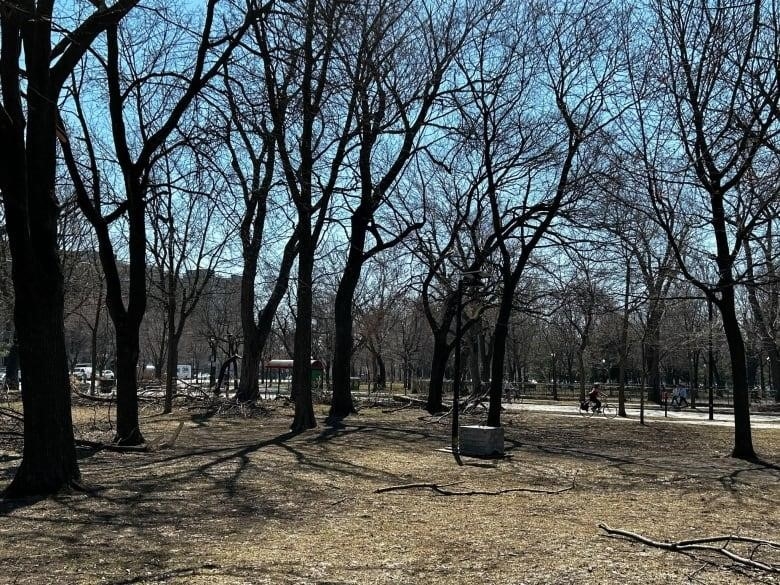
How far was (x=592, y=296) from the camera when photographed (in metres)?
20.0

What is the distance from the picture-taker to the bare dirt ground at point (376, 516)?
6.09 meters

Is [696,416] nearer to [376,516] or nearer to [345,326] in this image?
[345,326]

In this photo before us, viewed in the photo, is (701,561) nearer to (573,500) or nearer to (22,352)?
(573,500)

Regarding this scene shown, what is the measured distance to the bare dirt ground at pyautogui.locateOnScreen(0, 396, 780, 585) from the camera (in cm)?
609

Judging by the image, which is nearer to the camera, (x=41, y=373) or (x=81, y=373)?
(x=41, y=373)

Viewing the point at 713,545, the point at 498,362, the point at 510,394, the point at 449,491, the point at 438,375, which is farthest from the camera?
Result: the point at 510,394

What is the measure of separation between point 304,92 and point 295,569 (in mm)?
7485

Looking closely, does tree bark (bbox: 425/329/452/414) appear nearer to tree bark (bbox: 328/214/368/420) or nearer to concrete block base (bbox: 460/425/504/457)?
tree bark (bbox: 328/214/368/420)

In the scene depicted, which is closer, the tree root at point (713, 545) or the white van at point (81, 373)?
the tree root at point (713, 545)

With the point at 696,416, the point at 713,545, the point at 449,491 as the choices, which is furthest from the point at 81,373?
the point at 713,545

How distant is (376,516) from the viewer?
8.40 m

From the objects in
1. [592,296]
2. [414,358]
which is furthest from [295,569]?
[414,358]

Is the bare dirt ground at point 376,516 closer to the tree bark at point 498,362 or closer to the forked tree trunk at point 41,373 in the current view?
the forked tree trunk at point 41,373

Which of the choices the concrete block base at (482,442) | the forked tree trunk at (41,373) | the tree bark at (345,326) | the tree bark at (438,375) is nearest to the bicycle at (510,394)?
the tree bark at (438,375)
